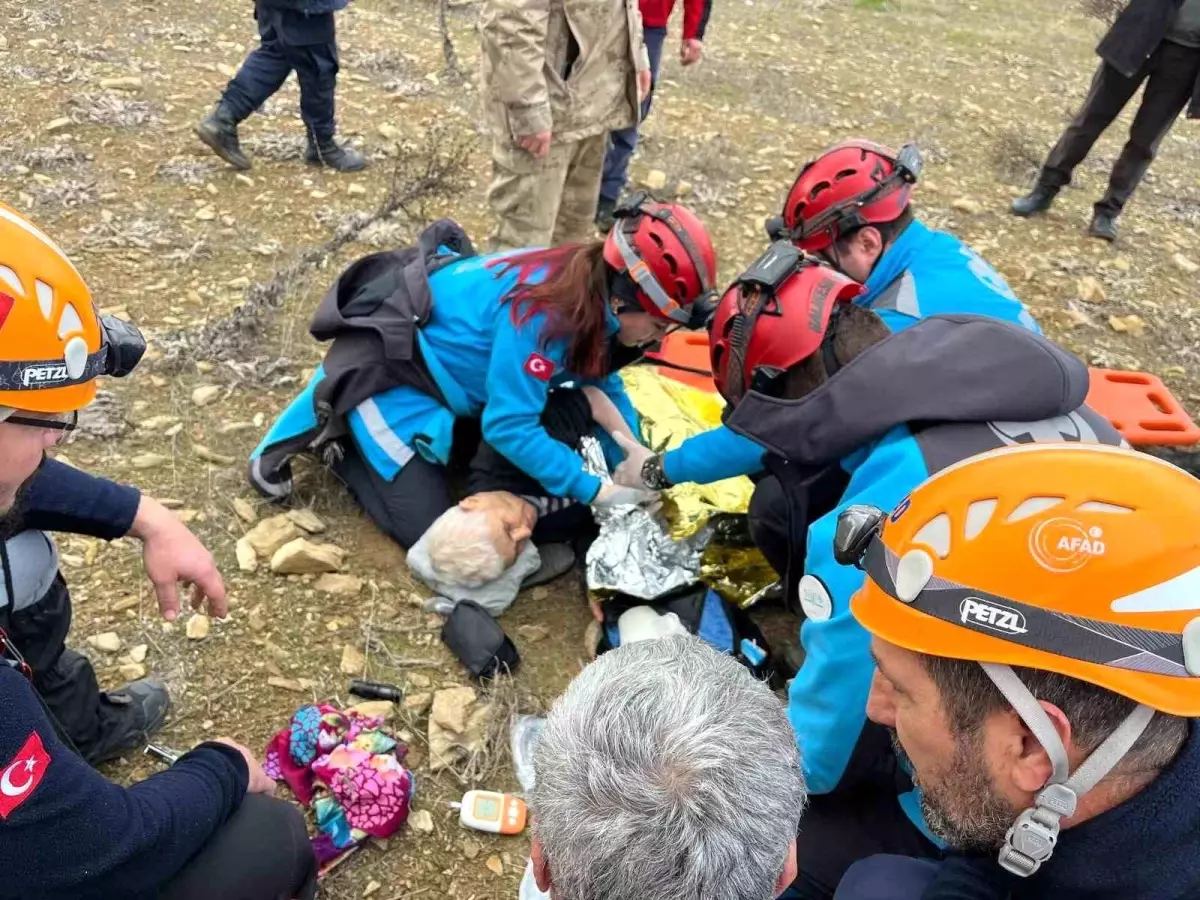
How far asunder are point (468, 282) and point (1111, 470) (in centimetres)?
270

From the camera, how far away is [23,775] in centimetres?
156

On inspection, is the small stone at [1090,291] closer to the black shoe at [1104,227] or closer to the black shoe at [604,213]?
the black shoe at [1104,227]

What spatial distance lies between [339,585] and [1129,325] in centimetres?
586

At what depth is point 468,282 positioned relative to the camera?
3.67m

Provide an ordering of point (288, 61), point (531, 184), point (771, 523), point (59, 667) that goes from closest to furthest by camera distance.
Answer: point (59, 667), point (771, 523), point (531, 184), point (288, 61)

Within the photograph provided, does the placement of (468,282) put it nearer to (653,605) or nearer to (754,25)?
(653,605)

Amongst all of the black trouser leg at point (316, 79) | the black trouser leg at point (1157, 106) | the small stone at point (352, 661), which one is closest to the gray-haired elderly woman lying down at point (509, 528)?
the small stone at point (352, 661)

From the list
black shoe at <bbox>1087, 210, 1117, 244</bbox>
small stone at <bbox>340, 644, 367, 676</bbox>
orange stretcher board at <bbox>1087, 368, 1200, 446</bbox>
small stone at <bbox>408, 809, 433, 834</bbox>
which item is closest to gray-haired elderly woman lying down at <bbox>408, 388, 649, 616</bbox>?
small stone at <bbox>340, 644, 367, 676</bbox>

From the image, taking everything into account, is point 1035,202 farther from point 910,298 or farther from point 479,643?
point 479,643

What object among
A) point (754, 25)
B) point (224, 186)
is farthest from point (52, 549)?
point (754, 25)

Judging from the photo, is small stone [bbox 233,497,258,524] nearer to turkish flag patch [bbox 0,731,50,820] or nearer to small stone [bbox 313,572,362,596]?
small stone [bbox 313,572,362,596]

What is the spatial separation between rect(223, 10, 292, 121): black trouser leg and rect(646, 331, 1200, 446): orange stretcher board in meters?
3.34

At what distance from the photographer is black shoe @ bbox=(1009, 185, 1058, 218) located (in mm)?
7656

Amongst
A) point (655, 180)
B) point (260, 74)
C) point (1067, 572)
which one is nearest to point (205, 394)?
point (260, 74)
